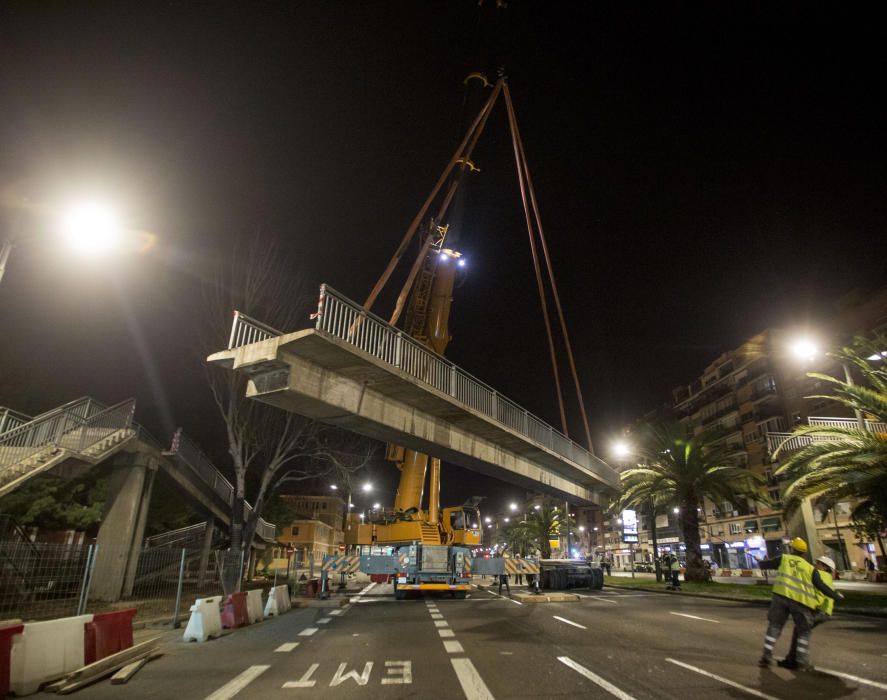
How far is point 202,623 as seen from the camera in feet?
31.7

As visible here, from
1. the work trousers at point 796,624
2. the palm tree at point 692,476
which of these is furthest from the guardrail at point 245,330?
the palm tree at point 692,476

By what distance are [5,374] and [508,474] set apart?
73.9 feet

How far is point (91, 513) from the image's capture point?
2075 cm

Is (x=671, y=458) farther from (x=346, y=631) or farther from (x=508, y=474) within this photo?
(x=346, y=631)

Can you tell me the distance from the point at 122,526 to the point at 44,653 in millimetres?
13872

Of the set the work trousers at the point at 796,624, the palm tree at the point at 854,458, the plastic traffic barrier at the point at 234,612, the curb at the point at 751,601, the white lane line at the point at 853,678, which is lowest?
the curb at the point at 751,601

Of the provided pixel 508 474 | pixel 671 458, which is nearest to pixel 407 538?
pixel 508 474

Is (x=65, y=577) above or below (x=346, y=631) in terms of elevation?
above

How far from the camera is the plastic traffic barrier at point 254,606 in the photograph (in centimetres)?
1206

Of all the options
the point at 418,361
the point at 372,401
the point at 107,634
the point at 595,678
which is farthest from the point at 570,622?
the point at 107,634

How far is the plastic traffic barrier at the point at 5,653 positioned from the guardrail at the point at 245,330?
563 cm

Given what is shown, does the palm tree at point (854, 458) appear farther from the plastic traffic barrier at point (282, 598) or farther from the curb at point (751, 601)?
the plastic traffic barrier at point (282, 598)

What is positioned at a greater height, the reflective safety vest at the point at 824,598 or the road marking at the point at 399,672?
the reflective safety vest at the point at 824,598

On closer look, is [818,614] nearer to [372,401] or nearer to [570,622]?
[570,622]
